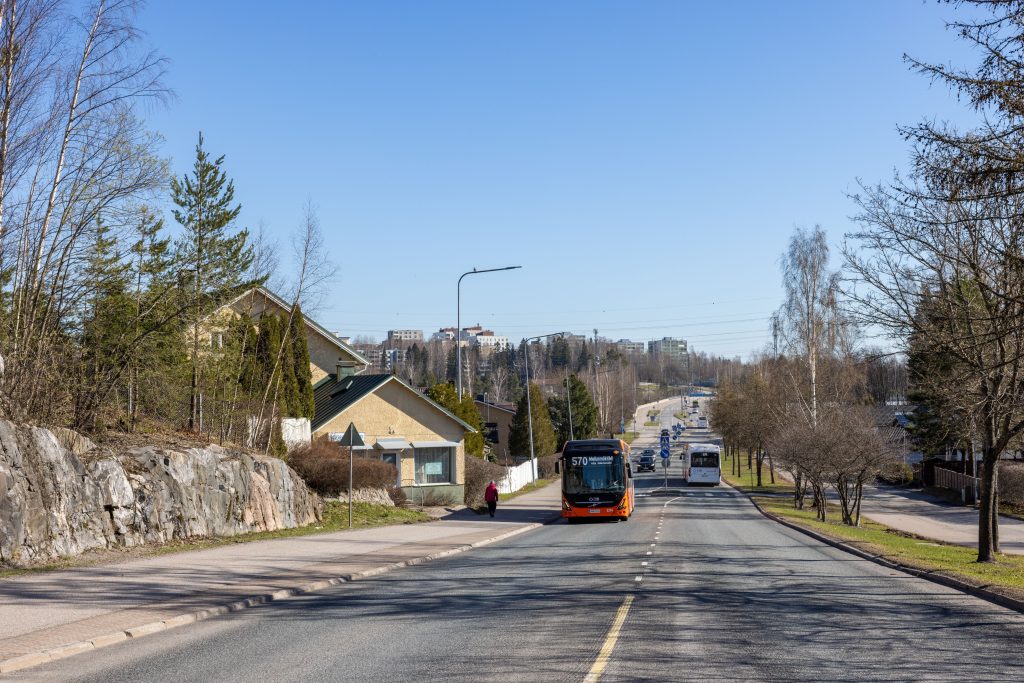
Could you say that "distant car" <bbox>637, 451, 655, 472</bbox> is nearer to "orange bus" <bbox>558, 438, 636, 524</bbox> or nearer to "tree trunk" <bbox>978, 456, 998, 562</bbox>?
"orange bus" <bbox>558, 438, 636, 524</bbox>

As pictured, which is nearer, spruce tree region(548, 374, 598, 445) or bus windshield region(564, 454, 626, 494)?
bus windshield region(564, 454, 626, 494)

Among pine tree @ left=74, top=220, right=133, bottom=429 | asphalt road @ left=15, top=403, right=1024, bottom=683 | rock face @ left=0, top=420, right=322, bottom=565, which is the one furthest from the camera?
pine tree @ left=74, top=220, right=133, bottom=429

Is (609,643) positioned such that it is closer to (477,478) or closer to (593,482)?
(593,482)

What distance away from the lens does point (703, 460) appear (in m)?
72.4

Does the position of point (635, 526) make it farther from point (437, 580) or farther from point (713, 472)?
point (713, 472)

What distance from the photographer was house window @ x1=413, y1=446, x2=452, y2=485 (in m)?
46.1

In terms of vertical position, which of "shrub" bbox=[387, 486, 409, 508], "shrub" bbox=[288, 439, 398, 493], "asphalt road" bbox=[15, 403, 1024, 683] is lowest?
"shrub" bbox=[387, 486, 409, 508]

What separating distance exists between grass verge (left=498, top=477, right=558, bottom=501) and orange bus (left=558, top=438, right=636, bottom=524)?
1528 cm

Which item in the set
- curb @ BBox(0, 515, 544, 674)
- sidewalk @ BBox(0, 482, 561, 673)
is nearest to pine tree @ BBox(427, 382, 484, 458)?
sidewalk @ BBox(0, 482, 561, 673)

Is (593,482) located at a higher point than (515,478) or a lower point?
higher

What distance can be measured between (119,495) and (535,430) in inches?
2343

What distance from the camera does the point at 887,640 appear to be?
984 centimetres

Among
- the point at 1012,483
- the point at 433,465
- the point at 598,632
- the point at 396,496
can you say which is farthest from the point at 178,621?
the point at 1012,483

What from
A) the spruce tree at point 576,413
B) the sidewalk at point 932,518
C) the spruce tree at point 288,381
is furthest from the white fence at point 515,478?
the spruce tree at point 576,413
